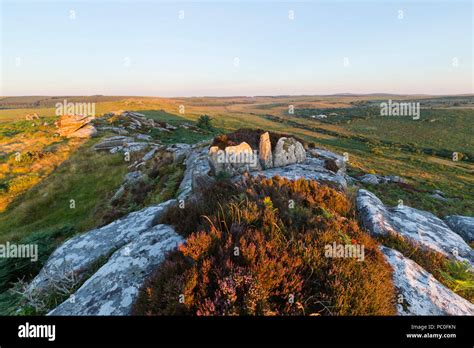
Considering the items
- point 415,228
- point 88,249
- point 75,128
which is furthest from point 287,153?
point 75,128

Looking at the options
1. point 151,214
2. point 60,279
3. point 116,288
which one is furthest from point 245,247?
point 151,214

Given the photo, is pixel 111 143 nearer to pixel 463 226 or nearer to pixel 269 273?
pixel 269 273

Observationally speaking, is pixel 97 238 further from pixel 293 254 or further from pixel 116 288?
pixel 293 254

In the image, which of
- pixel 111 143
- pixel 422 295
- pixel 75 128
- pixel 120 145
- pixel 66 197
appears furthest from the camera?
pixel 75 128

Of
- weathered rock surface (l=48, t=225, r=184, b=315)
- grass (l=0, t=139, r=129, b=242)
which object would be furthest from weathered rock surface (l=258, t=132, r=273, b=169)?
grass (l=0, t=139, r=129, b=242)

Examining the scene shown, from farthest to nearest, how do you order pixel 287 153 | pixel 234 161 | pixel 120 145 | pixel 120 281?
pixel 120 145, pixel 287 153, pixel 234 161, pixel 120 281
